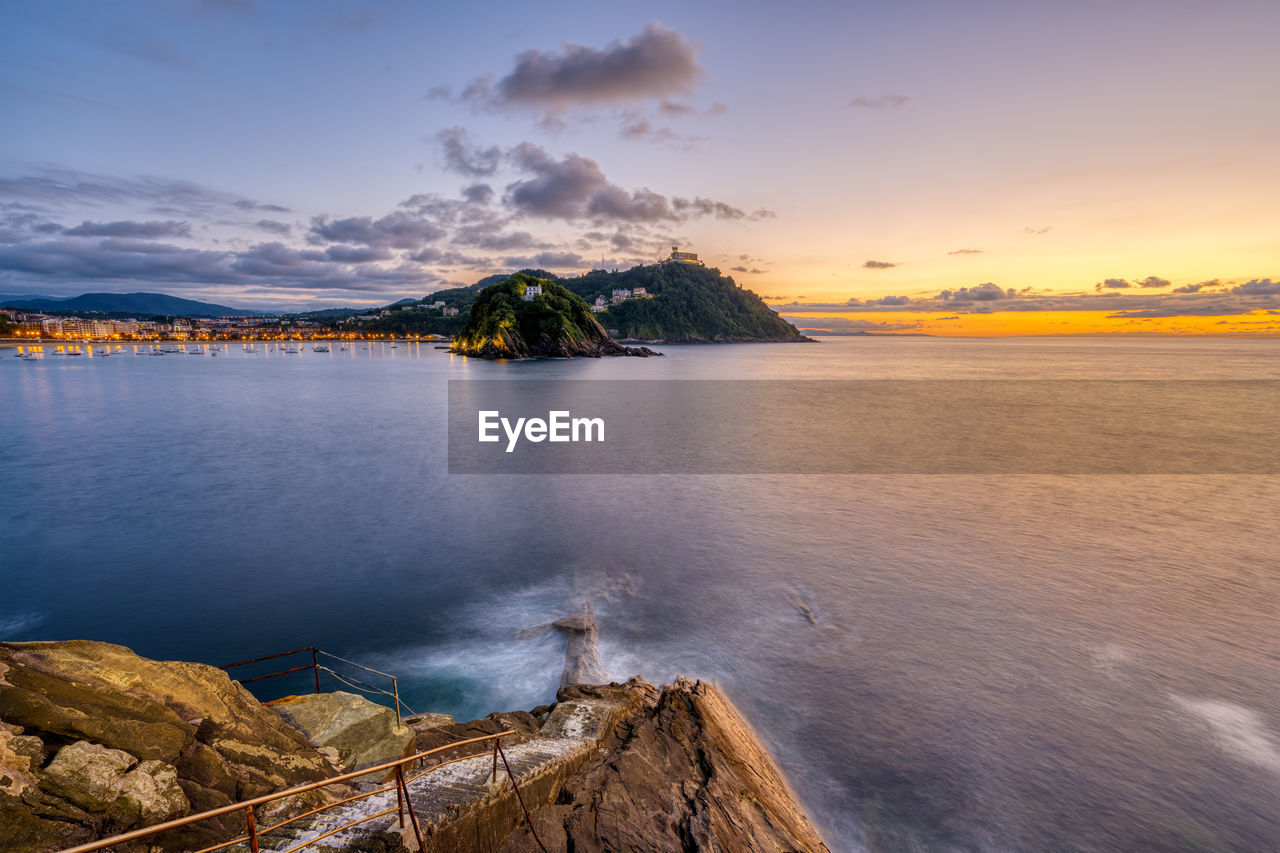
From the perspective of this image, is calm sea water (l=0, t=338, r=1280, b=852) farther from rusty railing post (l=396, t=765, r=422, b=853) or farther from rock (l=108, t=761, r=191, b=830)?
rock (l=108, t=761, r=191, b=830)

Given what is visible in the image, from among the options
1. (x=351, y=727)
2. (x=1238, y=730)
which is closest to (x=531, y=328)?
(x=351, y=727)

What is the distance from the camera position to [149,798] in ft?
15.3

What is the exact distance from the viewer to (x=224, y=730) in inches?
229

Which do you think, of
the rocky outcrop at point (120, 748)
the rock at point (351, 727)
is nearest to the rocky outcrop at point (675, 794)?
the rock at point (351, 727)

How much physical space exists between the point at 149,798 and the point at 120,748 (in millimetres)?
604

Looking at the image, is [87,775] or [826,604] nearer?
[87,775]

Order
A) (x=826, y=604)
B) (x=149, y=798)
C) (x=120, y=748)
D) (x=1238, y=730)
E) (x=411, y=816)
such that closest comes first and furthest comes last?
(x=149, y=798), (x=120, y=748), (x=411, y=816), (x=1238, y=730), (x=826, y=604)

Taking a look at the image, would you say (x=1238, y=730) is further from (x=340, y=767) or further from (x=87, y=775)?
(x=87, y=775)

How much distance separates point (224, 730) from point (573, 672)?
5.80 meters

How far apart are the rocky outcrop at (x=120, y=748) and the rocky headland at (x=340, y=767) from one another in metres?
0.01

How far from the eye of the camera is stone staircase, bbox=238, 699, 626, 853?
5145mm

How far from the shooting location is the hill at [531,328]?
13362 centimetres

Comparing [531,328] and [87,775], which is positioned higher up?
[531,328]

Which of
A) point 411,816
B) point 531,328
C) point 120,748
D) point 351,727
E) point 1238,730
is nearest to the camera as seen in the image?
point 120,748
